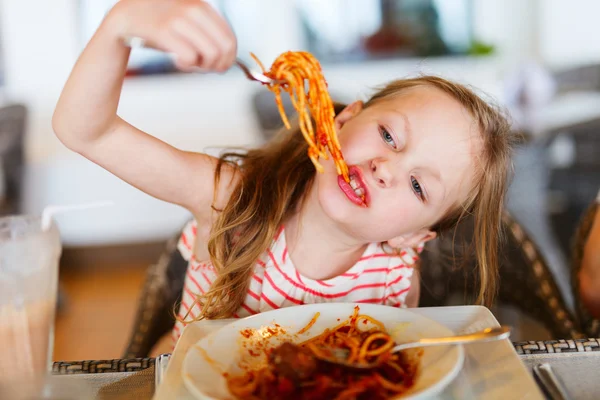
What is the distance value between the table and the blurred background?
5.81 feet

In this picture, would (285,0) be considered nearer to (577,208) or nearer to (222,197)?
(577,208)

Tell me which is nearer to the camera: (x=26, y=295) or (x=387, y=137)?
(x=26, y=295)

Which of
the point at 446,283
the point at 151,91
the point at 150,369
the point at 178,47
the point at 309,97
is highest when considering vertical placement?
the point at 178,47

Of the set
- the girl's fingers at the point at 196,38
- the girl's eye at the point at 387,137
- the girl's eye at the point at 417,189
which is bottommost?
the girl's eye at the point at 417,189

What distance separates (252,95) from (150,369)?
2324 mm

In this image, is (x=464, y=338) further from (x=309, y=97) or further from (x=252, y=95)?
(x=252, y=95)

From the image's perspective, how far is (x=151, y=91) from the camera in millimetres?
4039

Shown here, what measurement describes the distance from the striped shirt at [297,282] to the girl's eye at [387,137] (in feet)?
0.91

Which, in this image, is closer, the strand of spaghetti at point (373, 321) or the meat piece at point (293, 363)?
the meat piece at point (293, 363)

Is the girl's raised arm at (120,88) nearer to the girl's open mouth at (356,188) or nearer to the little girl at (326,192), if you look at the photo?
the little girl at (326,192)

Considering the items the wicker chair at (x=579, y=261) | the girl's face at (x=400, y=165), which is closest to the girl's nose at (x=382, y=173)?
the girl's face at (x=400, y=165)

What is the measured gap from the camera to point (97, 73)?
0.84 m

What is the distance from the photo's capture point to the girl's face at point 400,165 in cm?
105

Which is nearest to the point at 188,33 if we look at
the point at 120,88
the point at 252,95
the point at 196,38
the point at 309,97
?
the point at 196,38
